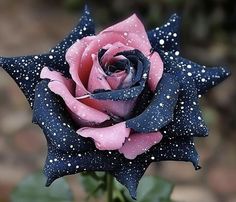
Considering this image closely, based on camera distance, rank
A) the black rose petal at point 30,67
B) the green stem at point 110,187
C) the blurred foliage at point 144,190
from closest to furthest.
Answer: the black rose petal at point 30,67, the green stem at point 110,187, the blurred foliage at point 144,190

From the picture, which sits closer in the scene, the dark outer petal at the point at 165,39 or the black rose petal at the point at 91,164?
the black rose petal at the point at 91,164

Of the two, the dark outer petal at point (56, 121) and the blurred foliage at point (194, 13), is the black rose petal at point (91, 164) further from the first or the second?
the blurred foliage at point (194, 13)

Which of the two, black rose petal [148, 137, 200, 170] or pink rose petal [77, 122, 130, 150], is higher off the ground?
pink rose petal [77, 122, 130, 150]

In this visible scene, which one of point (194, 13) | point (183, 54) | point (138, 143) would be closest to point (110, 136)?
point (138, 143)

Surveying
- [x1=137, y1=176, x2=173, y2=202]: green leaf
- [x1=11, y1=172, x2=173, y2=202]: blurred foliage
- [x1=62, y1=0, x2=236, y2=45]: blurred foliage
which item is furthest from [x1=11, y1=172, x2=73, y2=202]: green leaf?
[x1=62, y1=0, x2=236, y2=45]: blurred foliage

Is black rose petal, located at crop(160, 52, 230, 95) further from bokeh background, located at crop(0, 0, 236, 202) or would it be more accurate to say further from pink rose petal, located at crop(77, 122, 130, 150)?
bokeh background, located at crop(0, 0, 236, 202)

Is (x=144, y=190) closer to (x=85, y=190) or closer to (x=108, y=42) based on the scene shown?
(x=85, y=190)

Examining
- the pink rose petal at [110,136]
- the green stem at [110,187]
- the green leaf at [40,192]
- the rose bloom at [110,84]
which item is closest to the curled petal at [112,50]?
the rose bloom at [110,84]
